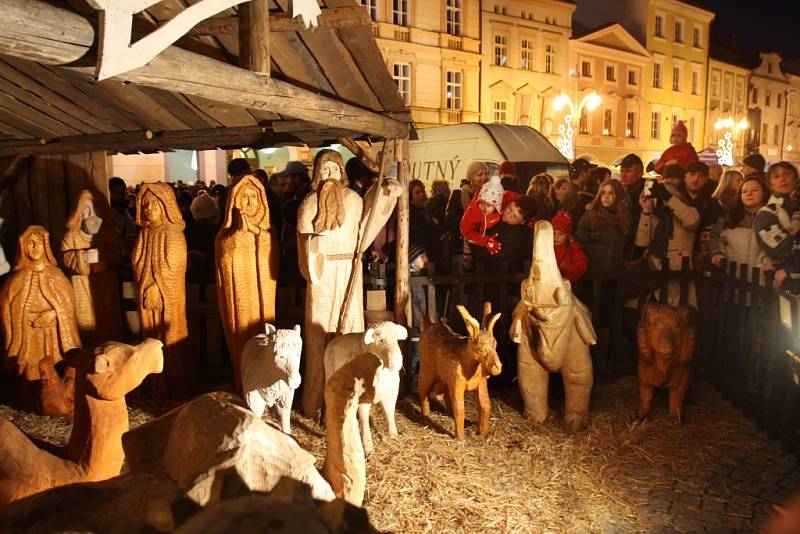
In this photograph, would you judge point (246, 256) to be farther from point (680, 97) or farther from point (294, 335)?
point (680, 97)

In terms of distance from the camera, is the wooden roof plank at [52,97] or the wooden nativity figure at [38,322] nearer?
the wooden roof plank at [52,97]

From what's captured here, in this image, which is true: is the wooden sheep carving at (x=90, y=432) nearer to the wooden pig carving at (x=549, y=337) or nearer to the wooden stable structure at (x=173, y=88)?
the wooden stable structure at (x=173, y=88)

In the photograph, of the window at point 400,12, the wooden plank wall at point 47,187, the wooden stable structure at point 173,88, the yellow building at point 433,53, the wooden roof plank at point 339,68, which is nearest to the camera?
the wooden stable structure at point 173,88

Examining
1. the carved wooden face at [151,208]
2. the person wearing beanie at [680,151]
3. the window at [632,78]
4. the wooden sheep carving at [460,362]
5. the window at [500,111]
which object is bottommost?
the wooden sheep carving at [460,362]

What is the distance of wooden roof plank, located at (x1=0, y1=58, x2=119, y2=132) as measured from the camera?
4.42 m

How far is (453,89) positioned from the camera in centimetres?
2494

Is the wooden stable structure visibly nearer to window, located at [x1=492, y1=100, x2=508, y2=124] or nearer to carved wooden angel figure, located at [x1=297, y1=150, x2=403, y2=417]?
carved wooden angel figure, located at [x1=297, y1=150, x2=403, y2=417]

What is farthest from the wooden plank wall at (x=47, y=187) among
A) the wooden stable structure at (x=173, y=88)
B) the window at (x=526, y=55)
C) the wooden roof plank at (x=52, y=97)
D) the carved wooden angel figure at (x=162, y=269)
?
the window at (x=526, y=55)

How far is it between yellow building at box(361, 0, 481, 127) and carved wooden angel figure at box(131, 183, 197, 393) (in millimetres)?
19205

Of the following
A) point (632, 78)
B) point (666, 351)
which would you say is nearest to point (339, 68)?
point (666, 351)

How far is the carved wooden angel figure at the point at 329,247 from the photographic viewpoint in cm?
445

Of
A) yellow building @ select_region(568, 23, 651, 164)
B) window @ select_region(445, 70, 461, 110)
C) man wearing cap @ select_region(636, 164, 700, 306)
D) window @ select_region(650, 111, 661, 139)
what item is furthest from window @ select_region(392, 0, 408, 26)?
man wearing cap @ select_region(636, 164, 700, 306)

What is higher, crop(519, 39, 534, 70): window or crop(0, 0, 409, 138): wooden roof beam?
crop(519, 39, 534, 70): window

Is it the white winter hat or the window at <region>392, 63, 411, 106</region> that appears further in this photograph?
the window at <region>392, 63, 411, 106</region>
